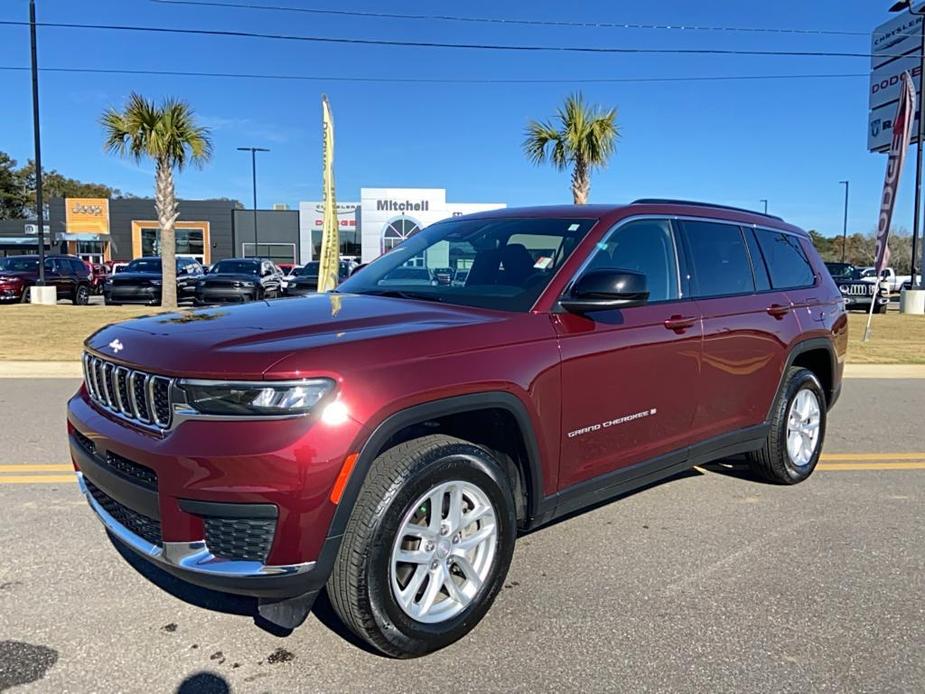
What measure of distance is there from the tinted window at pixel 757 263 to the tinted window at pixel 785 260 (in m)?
0.07

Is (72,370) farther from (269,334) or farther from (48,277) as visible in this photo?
(48,277)

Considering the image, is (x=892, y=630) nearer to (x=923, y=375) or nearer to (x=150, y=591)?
(x=150, y=591)

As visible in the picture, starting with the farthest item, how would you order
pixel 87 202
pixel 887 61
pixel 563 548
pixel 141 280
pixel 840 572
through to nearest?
pixel 87 202 → pixel 887 61 → pixel 141 280 → pixel 563 548 → pixel 840 572

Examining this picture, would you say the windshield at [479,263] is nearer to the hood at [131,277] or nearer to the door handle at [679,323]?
the door handle at [679,323]

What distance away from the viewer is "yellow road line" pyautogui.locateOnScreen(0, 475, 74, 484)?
202 inches

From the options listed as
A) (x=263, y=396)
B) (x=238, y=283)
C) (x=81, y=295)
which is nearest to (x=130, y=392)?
(x=263, y=396)

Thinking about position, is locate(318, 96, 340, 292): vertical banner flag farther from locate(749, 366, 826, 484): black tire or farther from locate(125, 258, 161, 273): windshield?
locate(125, 258, 161, 273): windshield

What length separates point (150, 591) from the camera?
351cm

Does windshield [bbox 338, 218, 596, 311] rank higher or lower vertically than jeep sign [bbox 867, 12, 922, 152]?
lower

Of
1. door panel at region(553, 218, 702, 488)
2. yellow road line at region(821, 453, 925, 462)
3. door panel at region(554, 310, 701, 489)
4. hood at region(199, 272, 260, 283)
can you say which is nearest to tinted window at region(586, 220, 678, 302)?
door panel at region(553, 218, 702, 488)

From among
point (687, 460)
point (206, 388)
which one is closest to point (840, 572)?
point (687, 460)

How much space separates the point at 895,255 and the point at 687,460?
78791 mm

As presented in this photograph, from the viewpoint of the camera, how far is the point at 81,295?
84.5ft

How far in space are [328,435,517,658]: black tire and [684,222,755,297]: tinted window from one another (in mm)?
2081
